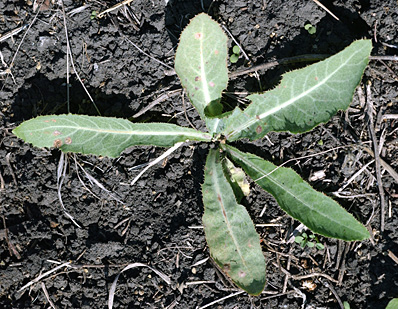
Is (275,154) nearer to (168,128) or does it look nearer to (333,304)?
(168,128)

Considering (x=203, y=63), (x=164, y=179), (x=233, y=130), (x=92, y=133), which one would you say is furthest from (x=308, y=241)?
(x=92, y=133)

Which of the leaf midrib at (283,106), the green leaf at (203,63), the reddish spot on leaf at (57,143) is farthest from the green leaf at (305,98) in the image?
the reddish spot on leaf at (57,143)

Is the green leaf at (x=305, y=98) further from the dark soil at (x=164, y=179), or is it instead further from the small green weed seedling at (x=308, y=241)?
the small green weed seedling at (x=308, y=241)

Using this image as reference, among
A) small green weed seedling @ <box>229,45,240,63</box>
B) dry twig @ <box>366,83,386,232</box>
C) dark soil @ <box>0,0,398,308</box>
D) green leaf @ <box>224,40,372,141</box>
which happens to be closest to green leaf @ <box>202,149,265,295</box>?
dark soil @ <box>0,0,398,308</box>

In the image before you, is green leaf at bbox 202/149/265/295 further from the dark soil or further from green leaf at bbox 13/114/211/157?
green leaf at bbox 13/114/211/157

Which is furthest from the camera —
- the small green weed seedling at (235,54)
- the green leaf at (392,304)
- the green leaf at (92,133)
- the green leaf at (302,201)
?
the small green weed seedling at (235,54)

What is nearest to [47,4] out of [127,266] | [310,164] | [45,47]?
[45,47]
